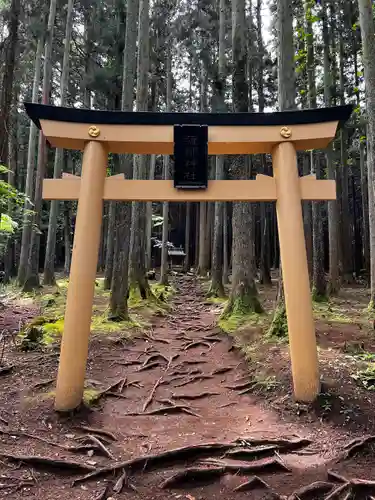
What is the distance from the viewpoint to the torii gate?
4.70 meters

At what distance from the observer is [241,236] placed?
9219mm

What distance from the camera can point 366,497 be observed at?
291 cm

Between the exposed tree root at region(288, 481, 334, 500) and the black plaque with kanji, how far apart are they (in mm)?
3393

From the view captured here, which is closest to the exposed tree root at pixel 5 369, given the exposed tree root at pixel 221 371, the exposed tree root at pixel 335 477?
the exposed tree root at pixel 221 371

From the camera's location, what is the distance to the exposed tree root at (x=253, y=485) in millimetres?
3096

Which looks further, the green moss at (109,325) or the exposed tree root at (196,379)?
the green moss at (109,325)

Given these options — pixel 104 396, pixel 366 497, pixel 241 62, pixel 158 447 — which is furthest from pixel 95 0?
pixel 366 497

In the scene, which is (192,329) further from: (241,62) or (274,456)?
(241,62)

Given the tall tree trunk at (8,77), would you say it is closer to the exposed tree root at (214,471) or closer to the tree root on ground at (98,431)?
the tree root on ground at (98,431)

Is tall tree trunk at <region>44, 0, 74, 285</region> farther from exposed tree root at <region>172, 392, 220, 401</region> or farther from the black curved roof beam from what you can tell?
exposed tree root at <region>172, 392, 220, 401</region>

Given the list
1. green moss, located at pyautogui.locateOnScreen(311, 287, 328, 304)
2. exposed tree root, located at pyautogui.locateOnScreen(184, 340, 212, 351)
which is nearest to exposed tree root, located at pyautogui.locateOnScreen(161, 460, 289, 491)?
exposed tree root, located at pyautogui.locateOnScreen(184, 340, 212, 351)

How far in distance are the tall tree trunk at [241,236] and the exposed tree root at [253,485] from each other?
584 centimetres

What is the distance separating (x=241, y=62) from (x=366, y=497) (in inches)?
359

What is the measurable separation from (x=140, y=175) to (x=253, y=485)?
1038 cm
